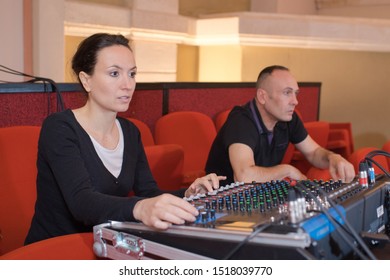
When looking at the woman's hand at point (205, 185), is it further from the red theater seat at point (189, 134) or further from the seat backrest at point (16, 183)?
the red theater seat at point (189, 134)

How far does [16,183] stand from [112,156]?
535 mm

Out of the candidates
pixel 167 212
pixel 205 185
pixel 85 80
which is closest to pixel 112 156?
pixel 85 80

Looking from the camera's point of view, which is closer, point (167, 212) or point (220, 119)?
point (167, 212)

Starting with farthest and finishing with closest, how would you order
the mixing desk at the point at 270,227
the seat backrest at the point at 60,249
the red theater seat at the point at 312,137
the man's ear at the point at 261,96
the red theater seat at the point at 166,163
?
the red theater seat at the point at 312,137, the man's ear at the point at 261,96, the red theater seat at the point at 166,163, the seat backrest at the point at 60,249, the mixing desk at the point at 270,227

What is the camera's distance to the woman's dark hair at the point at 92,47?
1.59 metres

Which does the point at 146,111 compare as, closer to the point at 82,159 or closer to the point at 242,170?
the point at 242,170

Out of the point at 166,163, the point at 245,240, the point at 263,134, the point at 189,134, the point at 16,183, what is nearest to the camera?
the point at 245,240

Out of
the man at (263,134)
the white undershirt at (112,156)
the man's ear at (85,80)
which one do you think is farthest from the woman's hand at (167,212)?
the man at (263,134)

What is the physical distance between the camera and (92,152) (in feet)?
4.93

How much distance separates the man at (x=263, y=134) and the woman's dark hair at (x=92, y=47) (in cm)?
79

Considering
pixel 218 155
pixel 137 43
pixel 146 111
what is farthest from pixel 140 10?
pixel 218 155

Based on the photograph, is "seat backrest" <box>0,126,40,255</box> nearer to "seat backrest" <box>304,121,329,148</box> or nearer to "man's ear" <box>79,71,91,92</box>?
"man's ear" <box>79,71,91,92</box>

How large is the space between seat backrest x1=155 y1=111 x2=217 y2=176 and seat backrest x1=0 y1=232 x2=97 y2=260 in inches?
73.3

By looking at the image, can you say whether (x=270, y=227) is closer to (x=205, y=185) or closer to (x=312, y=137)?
(x=205, y=185)
